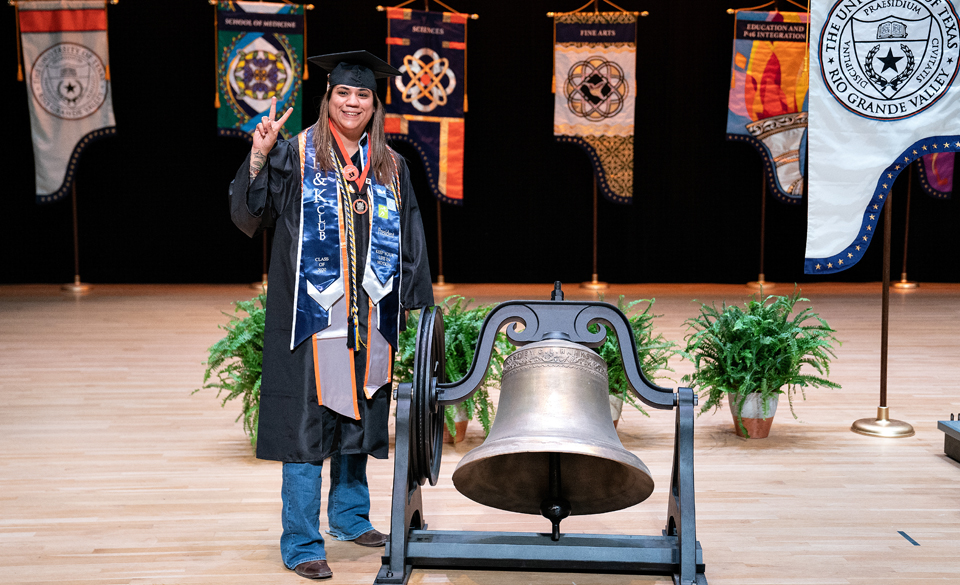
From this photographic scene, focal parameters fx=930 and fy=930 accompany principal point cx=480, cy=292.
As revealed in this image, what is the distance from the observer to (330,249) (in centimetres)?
254

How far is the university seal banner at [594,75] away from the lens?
26.8ft

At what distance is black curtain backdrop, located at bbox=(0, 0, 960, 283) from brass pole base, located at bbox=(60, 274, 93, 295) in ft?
0.87

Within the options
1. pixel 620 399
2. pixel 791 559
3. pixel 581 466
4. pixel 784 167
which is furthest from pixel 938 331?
pixel 581 466

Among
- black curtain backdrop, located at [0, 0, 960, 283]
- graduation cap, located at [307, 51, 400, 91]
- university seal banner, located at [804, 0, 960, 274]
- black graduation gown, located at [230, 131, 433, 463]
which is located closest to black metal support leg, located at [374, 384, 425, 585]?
black graduation gown, located at [230, 131, 433, 463]

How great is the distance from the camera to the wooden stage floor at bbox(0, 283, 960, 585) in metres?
2.63

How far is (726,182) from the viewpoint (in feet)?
30.3

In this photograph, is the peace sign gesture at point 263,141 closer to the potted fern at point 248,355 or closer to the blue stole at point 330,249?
the blue stole at point 330,249

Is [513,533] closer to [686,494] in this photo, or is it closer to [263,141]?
[686,494]

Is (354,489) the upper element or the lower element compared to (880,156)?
lower

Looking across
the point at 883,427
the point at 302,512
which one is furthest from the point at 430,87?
the point at 302,512

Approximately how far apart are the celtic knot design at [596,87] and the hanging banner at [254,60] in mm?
2363

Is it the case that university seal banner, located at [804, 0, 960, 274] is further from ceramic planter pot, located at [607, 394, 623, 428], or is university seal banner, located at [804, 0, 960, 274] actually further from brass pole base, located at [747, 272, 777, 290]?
brass pole base, located at [747, 272, 777, 290]

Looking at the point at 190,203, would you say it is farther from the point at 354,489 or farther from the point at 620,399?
the point at 354,489

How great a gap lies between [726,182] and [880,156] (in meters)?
5.42
